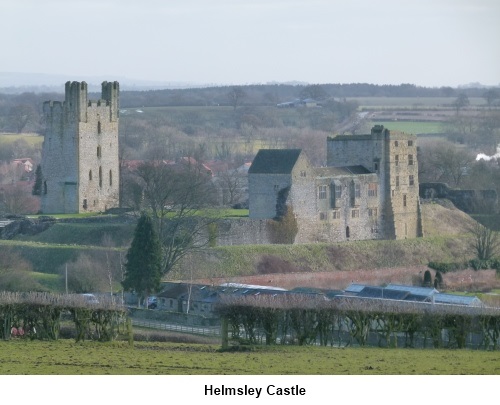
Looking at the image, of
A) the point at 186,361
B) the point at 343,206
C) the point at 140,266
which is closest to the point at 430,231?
the point at 343,206

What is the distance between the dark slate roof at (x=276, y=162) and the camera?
59500mm

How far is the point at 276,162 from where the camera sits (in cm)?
5994

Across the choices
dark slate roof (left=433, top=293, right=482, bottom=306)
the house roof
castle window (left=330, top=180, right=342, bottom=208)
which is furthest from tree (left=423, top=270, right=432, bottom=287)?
dark slate roof (left=433, top=293, right=482, bottom=306)

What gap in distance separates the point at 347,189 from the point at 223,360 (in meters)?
26.8

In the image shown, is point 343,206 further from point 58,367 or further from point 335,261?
point 58,367

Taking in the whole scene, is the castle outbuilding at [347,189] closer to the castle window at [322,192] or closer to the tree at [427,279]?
the castle window at [322,192]

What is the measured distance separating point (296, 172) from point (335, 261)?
128 inches

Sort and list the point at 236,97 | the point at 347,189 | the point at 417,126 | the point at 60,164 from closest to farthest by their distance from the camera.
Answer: the point at 347,189 < the point at 60,164 < the point at 417,126 < the point at 236,97

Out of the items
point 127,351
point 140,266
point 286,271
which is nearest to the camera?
point 127,351

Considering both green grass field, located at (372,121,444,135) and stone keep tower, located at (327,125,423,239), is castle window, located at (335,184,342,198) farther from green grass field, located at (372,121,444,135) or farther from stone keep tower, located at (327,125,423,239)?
green grass field, located at (372,121,444,135)

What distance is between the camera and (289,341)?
4019cm

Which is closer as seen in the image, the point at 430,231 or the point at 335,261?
the point at 335,261

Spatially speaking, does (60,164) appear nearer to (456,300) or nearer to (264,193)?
(264,193)

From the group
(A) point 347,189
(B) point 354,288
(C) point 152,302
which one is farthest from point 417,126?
(C) point 152,302
